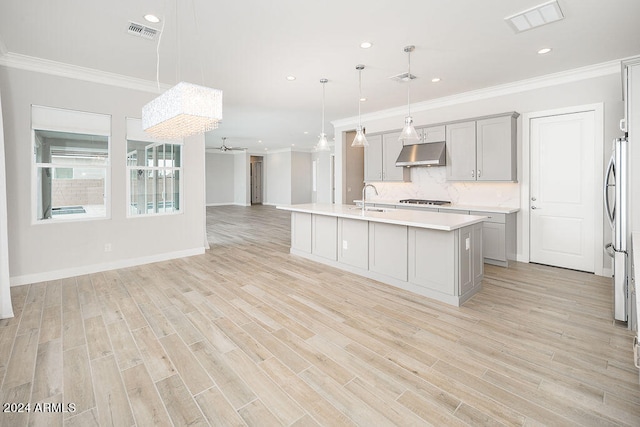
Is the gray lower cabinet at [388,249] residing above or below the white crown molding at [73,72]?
below

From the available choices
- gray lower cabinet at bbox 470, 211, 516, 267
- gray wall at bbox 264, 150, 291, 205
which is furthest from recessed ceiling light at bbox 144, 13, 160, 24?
gray wall at bbox 264, 150, 291, 205

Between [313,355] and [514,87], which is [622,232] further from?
[514,87]

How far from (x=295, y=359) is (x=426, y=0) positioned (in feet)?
10.5

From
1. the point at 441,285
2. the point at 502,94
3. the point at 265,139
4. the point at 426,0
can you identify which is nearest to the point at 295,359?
the point at 441,285

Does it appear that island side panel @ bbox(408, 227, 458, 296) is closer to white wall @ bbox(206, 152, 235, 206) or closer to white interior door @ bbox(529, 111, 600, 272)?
white interior door @ bbox(529, 111, 600, 272)

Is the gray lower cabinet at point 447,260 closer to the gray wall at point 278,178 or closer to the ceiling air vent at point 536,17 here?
the ceiling air vent at point 536,17

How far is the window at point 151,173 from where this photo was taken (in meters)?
4.89

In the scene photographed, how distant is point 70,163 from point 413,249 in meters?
4.72

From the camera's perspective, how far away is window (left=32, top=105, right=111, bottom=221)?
4152 millimetres

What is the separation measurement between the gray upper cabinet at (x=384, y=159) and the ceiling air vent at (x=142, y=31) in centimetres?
447

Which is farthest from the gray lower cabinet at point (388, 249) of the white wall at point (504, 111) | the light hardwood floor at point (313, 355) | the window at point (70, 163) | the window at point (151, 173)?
the window at point (70, 163)

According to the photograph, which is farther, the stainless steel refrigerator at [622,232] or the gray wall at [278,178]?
the gray wall at [278,178]

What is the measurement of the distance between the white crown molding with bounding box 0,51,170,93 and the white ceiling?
0.43 feet

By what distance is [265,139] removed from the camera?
11.8m
